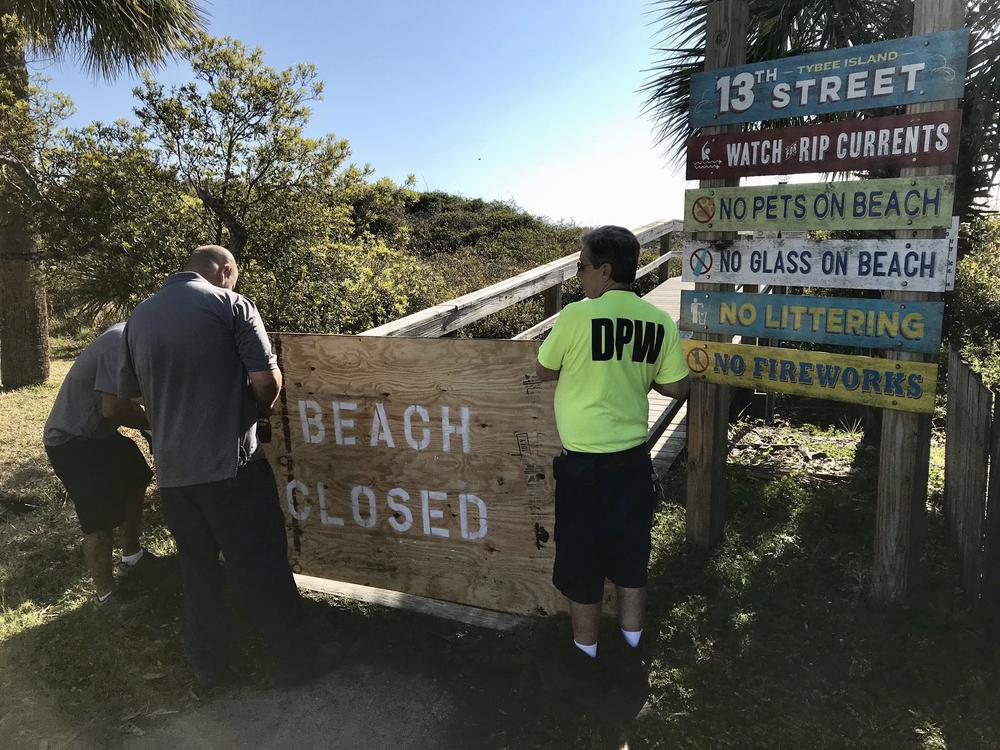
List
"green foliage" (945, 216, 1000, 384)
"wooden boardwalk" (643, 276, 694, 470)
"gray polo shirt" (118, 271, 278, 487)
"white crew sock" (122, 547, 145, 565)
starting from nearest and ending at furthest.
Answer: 1. "gray polo shirt" (118, 271, 278, 487)
2. "white crew sock" (122, 547, 145, 565)
3. "wooden boardwalk" (643, 276, 694, 470)
4. "green foliage" (945, 216, 1000, 384)

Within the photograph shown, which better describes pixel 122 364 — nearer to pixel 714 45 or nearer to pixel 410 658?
pixel 410 658

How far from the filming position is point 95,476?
→ 12.0 ft

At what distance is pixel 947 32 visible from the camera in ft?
9.60

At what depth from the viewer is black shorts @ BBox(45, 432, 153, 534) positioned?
3.60 meters

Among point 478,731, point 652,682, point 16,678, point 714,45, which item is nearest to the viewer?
point 478,731

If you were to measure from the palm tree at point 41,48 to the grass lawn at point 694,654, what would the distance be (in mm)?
5955

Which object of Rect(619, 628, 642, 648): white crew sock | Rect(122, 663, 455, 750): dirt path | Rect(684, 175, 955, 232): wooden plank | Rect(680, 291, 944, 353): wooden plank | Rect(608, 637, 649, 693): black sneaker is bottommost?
Rect(122, 663, 455, 750): dirt path

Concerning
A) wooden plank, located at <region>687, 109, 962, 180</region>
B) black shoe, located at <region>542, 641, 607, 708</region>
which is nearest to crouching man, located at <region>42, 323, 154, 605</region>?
black shoe, located at <region>542, 641, 607, 708</region>

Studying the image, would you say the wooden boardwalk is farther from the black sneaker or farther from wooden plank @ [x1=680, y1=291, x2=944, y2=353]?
the black sneaker

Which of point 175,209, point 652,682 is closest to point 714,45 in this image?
point 652,682

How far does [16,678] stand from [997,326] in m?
9.24

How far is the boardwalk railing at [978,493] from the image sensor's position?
3.04 metres

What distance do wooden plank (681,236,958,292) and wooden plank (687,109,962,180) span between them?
346 millimetres

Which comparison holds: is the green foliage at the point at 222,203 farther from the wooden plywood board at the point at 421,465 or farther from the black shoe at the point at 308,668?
the black shoe at the point at 308,668
